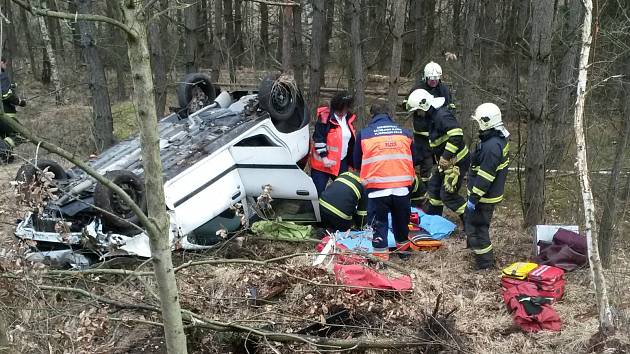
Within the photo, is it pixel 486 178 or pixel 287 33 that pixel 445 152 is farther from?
pixel 287 33

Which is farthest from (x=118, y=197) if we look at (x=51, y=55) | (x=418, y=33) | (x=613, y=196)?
(x=51, y=55)

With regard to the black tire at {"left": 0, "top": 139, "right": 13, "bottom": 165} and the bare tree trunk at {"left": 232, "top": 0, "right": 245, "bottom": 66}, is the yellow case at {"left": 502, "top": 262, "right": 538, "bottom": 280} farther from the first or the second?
the bare tree trunk at {"left": 232, "top": 0, "right": 245, "bottom": 66}

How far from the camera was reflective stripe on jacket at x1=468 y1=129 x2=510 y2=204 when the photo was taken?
18.2 ft

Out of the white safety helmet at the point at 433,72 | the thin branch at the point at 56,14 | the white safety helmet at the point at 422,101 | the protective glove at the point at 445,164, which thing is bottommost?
the protective glove at the point at 445,164

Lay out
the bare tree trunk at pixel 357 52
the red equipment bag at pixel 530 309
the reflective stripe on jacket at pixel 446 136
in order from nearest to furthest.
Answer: the red equipment bag at pixel 530 309 < the reflective stripe on jacket at pixel 446 136 < the bare tree trunk at pixel 357 52

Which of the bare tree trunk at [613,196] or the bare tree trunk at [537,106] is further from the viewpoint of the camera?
the bare tree trunk at [537,106]

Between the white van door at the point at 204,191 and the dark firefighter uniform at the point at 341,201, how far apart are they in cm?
94

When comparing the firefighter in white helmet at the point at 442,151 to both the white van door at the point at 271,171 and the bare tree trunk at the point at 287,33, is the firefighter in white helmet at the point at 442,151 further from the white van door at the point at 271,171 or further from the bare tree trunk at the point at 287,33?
the bare tree trunk at the point at 287,33

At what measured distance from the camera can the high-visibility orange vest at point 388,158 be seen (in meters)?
5.77

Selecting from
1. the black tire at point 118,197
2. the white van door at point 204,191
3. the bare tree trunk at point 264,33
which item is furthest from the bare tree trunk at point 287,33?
the bare tree trunk at point 264,33

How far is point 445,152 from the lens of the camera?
21.5 feet

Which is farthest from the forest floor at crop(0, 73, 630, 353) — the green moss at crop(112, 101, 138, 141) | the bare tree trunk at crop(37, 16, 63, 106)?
the bare tree trunk at crop(37, 16, 63, 106)

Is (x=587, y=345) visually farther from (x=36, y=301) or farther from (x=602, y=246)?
(x=36, y=301)

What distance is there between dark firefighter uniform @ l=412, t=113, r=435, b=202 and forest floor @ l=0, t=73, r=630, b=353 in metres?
1.88
